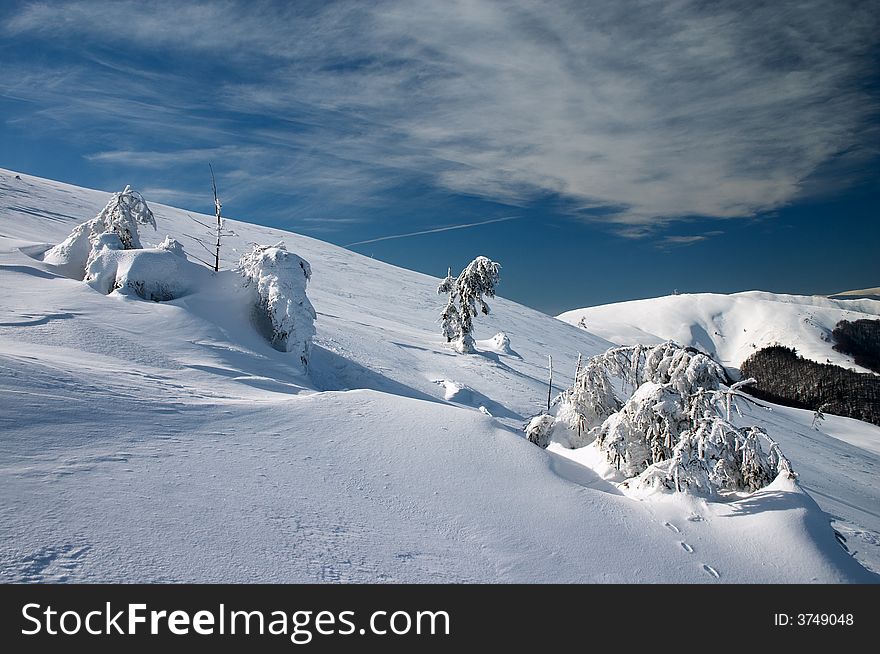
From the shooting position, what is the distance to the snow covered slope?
151375mm

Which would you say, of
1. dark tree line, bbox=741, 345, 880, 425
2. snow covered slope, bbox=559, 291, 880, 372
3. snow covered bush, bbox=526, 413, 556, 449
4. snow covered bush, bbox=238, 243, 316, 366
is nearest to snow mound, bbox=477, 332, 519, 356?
snow covered bush, bbox=238, 243, 316, 366

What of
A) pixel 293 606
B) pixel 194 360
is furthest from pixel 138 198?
pixel 293 606

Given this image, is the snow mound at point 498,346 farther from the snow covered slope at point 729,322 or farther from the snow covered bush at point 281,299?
the snow covered slope at point 729,322

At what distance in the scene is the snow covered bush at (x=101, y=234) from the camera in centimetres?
1658

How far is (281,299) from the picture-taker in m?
16.2

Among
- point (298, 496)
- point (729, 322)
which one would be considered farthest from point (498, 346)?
point (729, 322)

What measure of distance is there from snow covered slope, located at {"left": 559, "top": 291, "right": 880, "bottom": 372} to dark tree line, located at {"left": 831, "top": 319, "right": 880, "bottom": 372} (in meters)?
2.69

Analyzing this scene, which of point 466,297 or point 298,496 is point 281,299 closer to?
point 298,496

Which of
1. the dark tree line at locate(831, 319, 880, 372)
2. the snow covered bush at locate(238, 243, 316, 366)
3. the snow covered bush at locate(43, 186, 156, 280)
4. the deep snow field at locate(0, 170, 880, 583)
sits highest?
the dark tree line at locate(831, 319, 880, 372)

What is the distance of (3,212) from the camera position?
31734mm

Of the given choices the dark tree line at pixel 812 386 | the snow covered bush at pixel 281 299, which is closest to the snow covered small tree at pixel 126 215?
the snow covered bush at pixel 281 299

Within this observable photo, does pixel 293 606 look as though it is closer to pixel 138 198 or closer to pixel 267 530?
pixel 267 530

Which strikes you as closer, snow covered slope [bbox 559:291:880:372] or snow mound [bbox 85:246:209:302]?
snow mound [bbox 85:246:209:302]

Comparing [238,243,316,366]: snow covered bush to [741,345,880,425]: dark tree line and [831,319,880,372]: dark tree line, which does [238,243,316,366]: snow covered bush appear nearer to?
[741,345,880,425]: dark tree line
